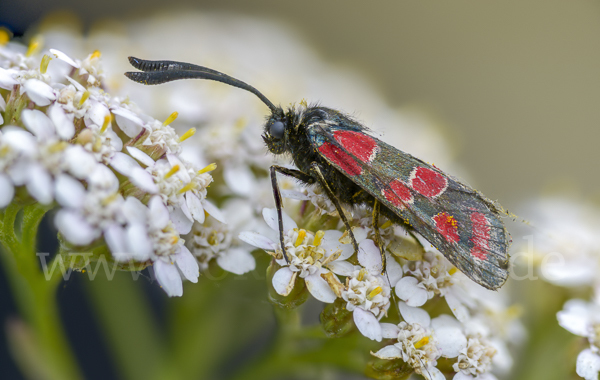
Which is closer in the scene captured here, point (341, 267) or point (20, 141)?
point (20, 141)

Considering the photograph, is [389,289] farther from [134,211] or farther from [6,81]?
[6,81]

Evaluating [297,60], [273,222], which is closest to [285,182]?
[273,222]

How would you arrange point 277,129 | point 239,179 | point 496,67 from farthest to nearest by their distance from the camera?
point 496,67 < point 239,179 < point 277,129

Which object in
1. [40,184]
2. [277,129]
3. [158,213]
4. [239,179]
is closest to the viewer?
[40,184]

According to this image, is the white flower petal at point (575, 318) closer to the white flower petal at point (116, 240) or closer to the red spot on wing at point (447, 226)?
the red spot on wing at point (447, 226)

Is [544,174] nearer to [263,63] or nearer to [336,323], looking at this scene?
[263,63]

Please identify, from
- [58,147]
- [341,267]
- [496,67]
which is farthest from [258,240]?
[496,67]
